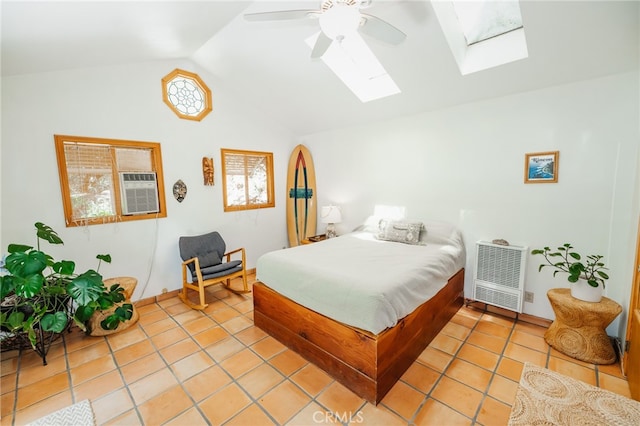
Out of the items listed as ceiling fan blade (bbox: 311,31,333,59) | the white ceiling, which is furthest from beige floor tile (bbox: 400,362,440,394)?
the white ceiling

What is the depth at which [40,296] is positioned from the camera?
86.7 inches

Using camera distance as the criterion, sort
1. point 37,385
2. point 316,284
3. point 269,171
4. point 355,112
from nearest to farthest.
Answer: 1. point 37,385
2. point 316,284
3. point 355,112
4. point 269,171

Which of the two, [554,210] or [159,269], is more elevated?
[554,210]

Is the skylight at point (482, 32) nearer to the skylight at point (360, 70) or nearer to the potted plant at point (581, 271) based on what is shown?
the skylight at point (360, 70)

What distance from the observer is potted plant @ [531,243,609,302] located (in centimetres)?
215

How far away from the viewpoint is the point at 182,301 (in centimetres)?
341

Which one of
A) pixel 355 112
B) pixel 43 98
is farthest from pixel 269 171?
pixel 43 98

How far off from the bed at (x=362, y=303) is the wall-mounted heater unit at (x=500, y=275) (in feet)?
0.68

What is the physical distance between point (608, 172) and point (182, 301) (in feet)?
15.2

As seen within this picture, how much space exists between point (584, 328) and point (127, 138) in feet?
15.8

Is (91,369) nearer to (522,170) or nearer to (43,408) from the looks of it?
(43,408)

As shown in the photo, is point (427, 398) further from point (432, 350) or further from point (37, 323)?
point (37, 323)

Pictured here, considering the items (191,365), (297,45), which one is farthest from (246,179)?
(191,365)

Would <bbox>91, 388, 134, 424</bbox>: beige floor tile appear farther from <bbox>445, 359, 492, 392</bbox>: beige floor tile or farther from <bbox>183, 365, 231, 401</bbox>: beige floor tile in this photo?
<bbox>445, 359, 492, 392</bbox>: beige floor tile
